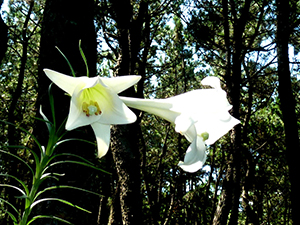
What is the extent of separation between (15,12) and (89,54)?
24.0 ft

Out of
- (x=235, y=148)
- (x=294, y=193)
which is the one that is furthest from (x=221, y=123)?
(x=235, y=148)

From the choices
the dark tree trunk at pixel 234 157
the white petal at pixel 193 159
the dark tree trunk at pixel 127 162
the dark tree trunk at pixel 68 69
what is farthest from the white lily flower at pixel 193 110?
the dark tree trunk at pixel 234 157

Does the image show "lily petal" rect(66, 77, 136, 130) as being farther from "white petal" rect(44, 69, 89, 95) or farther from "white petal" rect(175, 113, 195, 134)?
"white petal" rect(175, 113, 195, 134)

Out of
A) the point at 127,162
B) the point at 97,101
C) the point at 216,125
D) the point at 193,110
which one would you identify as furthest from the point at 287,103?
the point at 97,101

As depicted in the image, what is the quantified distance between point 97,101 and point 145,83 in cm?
903

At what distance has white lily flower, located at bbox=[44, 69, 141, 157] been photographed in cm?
91

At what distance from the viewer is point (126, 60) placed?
628cm

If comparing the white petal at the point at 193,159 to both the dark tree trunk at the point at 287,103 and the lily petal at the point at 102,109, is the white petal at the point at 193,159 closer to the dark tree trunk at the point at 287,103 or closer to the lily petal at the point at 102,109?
the lily petal at the point at 102,109

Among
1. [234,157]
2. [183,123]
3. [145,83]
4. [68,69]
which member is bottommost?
[234,157]

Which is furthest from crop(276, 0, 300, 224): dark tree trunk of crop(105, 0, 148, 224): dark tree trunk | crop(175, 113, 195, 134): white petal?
crop(175, 113, 195, 134): white petal

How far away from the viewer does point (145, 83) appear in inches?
395

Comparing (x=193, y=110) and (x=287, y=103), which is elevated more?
(x=287, y=103)

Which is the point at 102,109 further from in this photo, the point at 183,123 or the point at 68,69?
the point at 68,69

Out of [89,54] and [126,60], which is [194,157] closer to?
[89,54]
